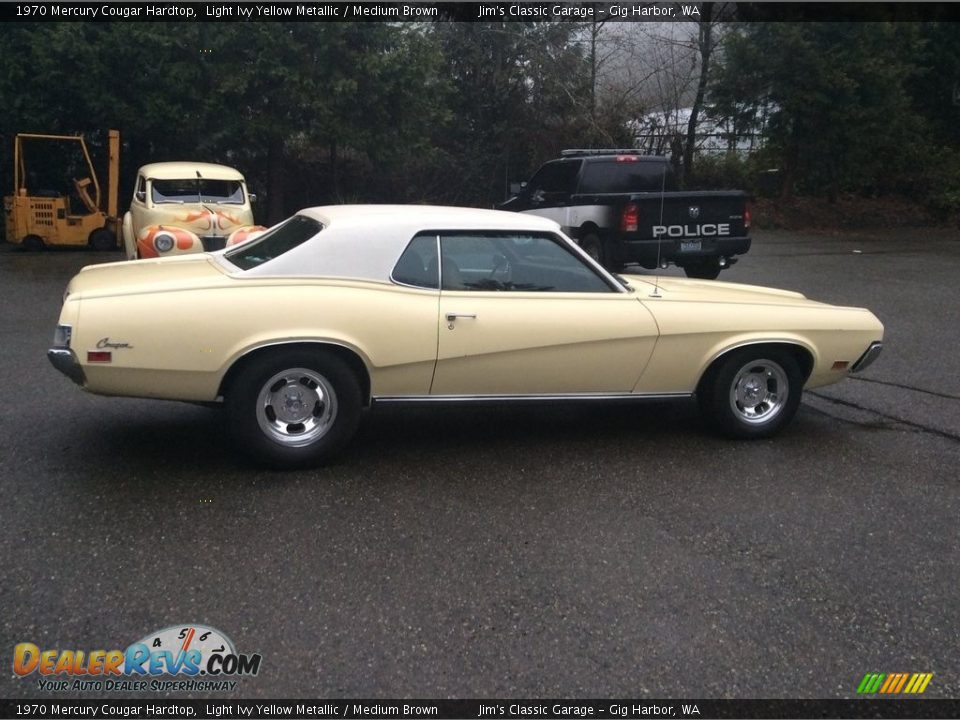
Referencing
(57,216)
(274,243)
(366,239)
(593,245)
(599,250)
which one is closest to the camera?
(366,239)

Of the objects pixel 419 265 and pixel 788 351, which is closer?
pixel 419 265

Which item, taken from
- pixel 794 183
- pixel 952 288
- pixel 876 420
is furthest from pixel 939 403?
pixel 794 183

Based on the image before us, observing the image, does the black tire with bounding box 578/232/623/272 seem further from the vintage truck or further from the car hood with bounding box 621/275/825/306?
the car hood with bounding box 621/275/825/306

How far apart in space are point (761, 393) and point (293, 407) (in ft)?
9.27

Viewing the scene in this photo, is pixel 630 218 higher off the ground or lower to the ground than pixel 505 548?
higher

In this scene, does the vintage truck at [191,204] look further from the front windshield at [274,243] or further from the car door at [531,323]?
the car door at [531,323]

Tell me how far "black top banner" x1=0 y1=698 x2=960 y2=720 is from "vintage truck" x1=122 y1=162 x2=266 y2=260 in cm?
907

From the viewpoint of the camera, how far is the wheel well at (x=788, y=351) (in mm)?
5727

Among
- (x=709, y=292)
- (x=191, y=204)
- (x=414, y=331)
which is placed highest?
(x=191, y=204)

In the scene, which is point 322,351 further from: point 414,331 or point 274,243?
point 274,243

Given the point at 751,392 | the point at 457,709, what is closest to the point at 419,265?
the point at 751,392

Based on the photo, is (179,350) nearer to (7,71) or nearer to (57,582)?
(57,582)

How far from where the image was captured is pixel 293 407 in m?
5.08

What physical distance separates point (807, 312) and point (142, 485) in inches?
156
